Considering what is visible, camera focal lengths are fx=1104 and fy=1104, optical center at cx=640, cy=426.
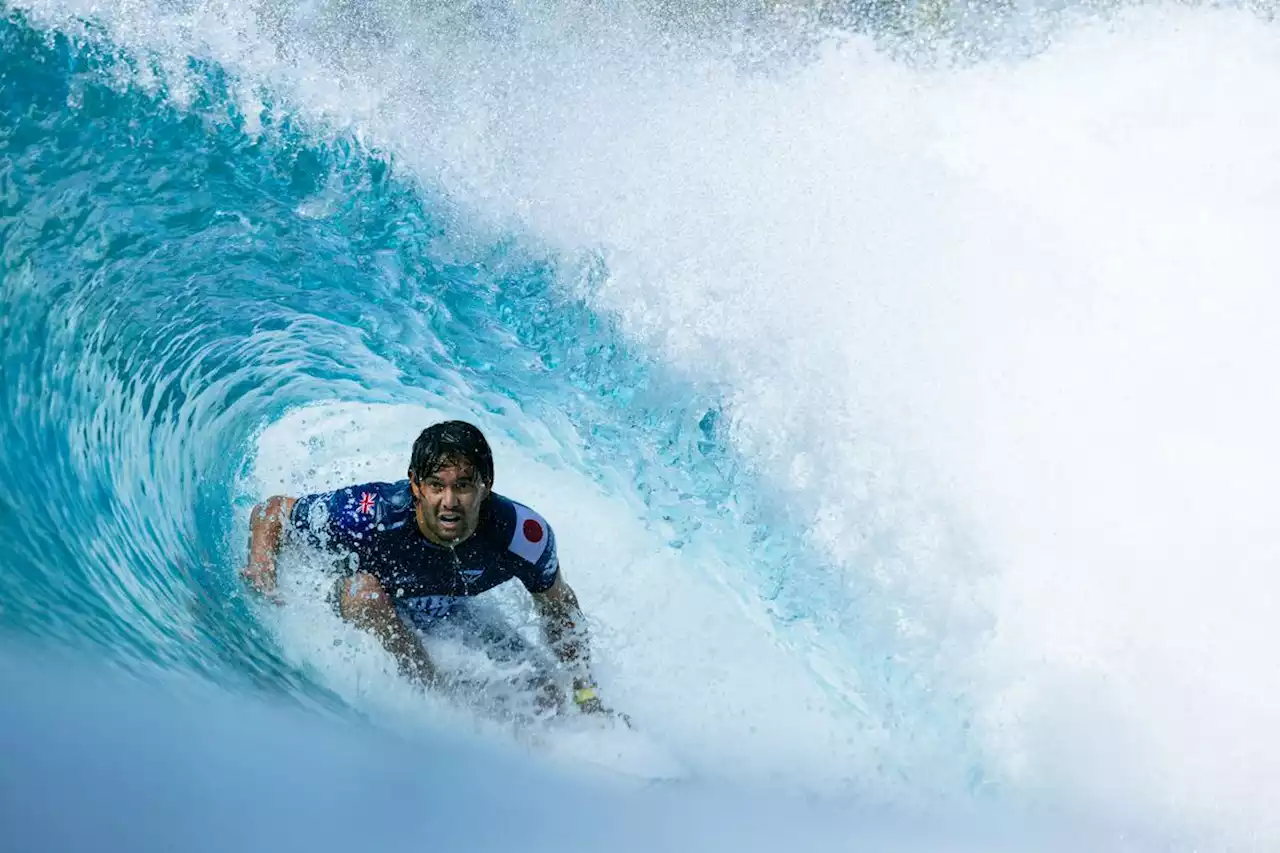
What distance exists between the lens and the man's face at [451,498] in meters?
2.63

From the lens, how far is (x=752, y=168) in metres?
5.38

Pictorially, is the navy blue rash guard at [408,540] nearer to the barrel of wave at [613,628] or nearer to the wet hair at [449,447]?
the barrel of wave at [613,628]

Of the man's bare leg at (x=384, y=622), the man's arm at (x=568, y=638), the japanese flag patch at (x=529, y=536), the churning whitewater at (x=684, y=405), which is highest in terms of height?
the churning whitewater at (x=684, y=405)

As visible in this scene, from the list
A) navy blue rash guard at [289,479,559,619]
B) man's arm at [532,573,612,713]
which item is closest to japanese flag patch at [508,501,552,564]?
navy blue rash guard at [289,479,559,619]

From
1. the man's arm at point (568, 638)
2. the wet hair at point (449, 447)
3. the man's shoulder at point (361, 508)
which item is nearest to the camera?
the wet hair at point (449, 447)

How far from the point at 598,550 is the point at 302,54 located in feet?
8.45

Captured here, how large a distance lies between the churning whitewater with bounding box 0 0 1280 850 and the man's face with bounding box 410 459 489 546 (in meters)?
0.52

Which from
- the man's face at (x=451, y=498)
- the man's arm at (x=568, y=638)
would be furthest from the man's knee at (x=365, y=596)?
the man's arm at (x=568, y=638)

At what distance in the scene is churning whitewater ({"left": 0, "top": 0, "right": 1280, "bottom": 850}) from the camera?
10.4 ft

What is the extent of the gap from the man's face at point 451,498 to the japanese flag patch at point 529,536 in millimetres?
176

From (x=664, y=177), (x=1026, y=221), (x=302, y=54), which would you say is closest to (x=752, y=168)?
(x=664, y=177)

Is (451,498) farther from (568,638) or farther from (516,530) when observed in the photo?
(568,638)

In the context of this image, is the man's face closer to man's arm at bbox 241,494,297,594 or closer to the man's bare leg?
the man's bare leg

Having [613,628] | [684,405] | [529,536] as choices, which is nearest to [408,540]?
[529,536]
